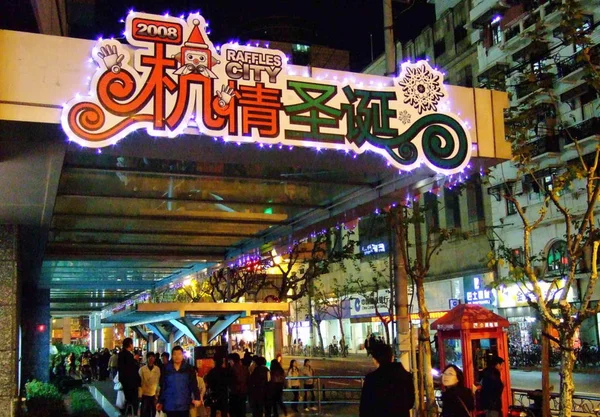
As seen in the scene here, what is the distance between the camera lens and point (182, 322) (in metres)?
17.4

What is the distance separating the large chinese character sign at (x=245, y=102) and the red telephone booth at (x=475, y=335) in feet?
25.8

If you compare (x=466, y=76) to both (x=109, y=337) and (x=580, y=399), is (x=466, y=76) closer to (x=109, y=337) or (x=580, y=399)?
(x=580, y=399)

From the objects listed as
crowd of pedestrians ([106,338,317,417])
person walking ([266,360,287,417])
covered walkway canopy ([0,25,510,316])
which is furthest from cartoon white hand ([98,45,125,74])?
person walking ([266,360,287,417])

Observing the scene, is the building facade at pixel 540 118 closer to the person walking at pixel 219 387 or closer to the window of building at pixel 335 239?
the window of building at pixel 335 239

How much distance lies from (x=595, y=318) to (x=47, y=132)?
3505cm

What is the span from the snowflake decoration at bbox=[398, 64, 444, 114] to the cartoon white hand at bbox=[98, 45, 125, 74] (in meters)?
3.48

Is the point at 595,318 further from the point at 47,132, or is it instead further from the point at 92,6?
the point at 47,132

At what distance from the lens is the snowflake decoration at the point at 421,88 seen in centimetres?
859

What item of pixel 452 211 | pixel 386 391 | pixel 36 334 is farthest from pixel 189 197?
pixel 452 211

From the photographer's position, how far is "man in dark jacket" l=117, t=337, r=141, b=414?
47.2ft

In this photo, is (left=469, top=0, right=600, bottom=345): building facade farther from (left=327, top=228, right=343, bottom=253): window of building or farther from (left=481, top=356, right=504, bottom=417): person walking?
(left=481, top=356, right=504, bottom=417): person walking

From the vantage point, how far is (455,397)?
23.4 feet

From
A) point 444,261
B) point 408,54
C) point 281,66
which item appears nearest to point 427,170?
point 281,66

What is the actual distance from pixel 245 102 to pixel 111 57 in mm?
1502
